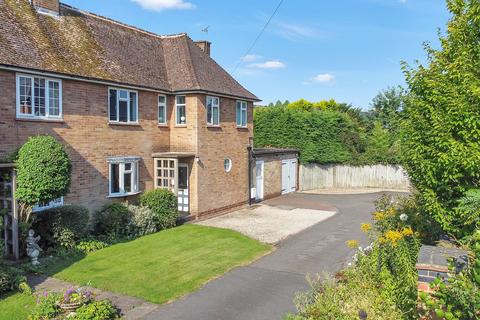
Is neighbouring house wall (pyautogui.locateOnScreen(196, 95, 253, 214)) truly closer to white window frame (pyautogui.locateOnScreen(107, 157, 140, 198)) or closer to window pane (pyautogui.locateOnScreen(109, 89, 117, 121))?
white window frame (pyautogui.locateOnScreen(107, 157, 140, 198))

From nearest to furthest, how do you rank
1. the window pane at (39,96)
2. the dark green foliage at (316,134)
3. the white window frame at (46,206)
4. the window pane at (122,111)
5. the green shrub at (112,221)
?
the white window frame at (46,206), the window pane at (39,96), the green shrub at (112,221), the window pane at (122,111), the dark green foliage at (316,134)

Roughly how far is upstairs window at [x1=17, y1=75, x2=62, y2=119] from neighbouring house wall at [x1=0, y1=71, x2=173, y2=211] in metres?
0.20

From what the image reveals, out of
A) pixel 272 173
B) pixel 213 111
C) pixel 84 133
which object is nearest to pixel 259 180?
pixel 272 173

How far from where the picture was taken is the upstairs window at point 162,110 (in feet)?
60.4

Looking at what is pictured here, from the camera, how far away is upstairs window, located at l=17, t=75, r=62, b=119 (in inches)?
495

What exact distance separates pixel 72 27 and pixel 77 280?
414 inches

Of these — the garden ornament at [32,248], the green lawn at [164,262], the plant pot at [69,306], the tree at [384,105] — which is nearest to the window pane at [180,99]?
the green lawn at [164,262]

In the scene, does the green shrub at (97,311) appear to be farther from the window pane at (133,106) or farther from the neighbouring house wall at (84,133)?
the window pane at (133,106)

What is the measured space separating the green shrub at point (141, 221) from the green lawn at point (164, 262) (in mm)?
503

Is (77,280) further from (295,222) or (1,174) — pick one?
(295,222)

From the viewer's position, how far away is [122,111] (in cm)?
1623

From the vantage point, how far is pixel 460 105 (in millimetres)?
6973

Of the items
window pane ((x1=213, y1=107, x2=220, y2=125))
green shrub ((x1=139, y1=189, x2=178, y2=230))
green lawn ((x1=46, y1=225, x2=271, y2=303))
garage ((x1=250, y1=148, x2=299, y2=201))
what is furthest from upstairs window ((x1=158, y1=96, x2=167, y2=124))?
garage ((x1=250, y1=148, x2=299, y2=201))

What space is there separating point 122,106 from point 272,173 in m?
11.9
